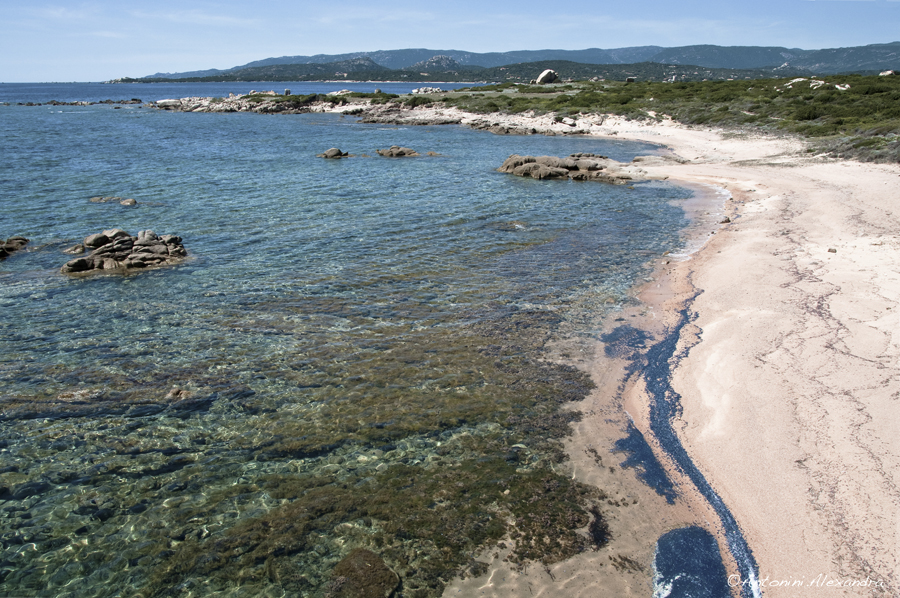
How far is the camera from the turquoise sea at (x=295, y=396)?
22.9 ft

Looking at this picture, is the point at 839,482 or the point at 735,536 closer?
the point at 735,536

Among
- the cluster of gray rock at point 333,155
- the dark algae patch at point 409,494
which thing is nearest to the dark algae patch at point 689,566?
the dark algae patch at point 409,494

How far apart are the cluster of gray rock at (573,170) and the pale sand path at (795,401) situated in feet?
52.1

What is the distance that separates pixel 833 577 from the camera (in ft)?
20.6

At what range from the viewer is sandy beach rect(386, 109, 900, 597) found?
6.56 metres

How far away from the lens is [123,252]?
17.9m

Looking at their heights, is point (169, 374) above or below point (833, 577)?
above

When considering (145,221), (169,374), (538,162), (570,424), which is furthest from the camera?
(538,162)

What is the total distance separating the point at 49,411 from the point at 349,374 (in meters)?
5.92

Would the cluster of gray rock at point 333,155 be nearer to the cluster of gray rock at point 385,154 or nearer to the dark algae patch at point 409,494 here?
the cluster of gray rock at point 385,154

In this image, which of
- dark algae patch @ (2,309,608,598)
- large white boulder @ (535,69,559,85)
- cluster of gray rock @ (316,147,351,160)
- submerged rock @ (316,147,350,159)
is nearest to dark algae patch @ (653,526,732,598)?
dark algae patch @ (2,309,608,598)

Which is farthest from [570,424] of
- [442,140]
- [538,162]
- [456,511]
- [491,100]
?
[491,100]

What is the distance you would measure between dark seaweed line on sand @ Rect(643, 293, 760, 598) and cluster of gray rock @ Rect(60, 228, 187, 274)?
16769 mm

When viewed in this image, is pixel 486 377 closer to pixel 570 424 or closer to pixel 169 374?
pixel 570 424
